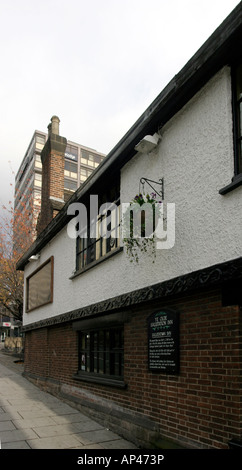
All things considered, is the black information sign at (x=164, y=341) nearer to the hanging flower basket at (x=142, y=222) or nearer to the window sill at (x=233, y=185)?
the hanging flower basket at (x=142, y=222)

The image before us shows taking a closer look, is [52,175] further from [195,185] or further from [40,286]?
[195,185]

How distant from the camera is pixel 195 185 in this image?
503 cm

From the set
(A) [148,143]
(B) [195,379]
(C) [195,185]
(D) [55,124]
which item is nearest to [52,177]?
(D) [55,124]

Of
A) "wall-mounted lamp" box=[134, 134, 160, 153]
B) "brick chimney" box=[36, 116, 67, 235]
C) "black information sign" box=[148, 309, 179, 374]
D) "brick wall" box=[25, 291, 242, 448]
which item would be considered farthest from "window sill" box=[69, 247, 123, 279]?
"brick chimney" box=[36, 116, 67, 235]

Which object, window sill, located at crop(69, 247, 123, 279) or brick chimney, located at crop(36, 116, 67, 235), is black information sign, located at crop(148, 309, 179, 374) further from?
brick chimney, located at crop(36, 116, 67, 235)

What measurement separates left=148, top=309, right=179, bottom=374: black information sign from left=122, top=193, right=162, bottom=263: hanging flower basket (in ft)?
2.91

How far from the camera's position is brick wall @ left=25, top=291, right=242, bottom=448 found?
422 cm

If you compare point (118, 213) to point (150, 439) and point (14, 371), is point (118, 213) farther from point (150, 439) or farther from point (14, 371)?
point (14, 371)

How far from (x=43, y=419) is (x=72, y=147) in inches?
2502

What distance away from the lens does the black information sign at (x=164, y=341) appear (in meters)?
5.18

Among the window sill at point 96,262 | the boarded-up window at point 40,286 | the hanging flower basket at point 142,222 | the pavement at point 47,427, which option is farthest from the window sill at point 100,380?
the boarded-up window at point 40,286

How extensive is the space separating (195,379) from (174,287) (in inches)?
42.4

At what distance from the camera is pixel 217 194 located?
15.0ft

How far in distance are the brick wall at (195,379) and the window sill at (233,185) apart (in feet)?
3.67
